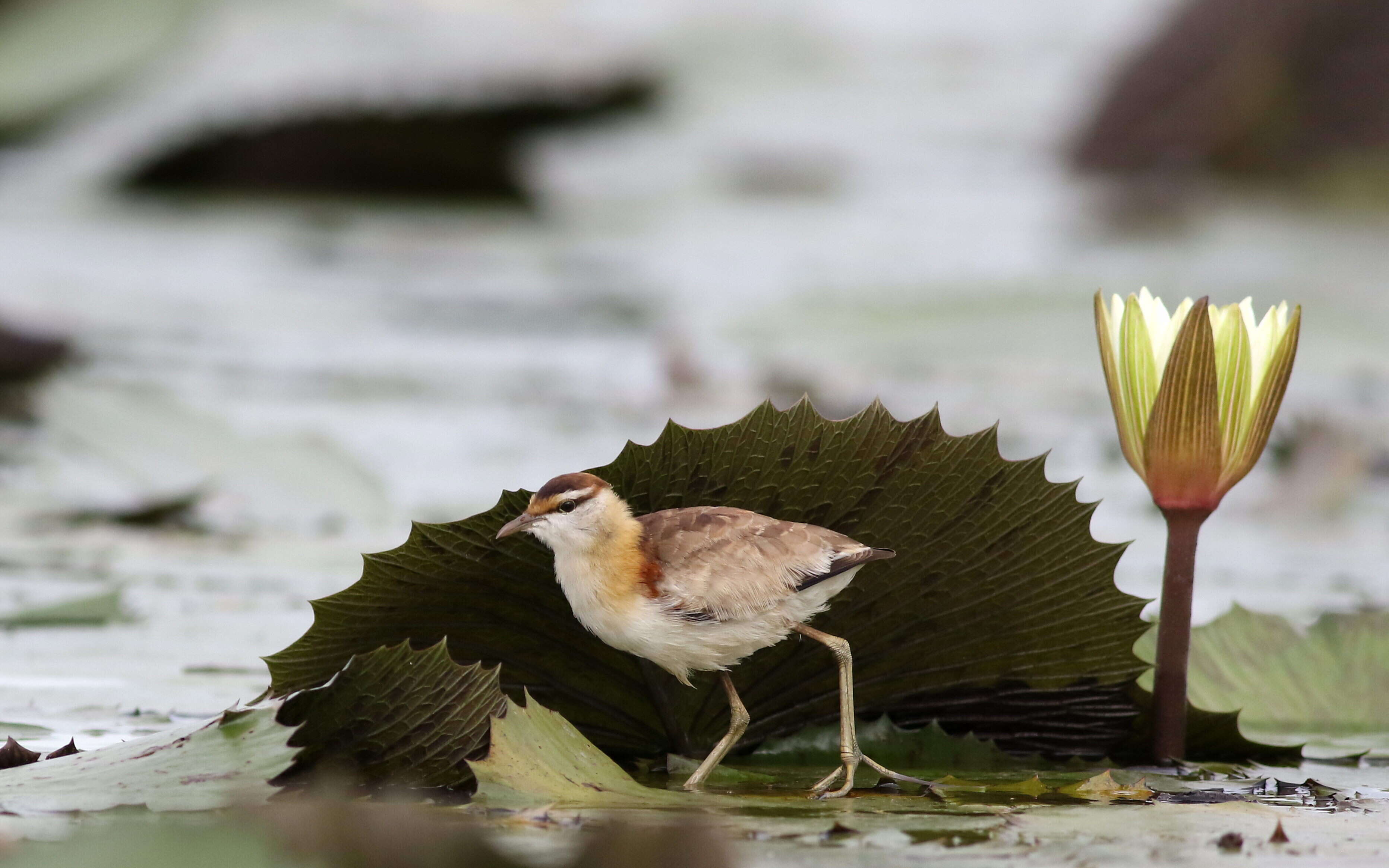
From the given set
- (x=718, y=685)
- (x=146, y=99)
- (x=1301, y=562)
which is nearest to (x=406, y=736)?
(x=718, y=685)

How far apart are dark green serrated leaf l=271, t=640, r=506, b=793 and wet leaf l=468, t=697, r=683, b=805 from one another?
0.03 metres

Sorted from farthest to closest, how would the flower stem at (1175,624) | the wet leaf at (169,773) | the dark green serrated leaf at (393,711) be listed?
the flower stem at (1175,624), the dark green serrated leaf at (393,711), the wet leaf at (169,773)

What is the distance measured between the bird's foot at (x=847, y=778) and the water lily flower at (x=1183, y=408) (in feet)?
0.97

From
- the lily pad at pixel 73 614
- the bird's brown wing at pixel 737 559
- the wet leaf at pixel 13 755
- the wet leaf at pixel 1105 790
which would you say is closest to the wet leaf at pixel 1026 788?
the wet leaf at pixel 1105 790

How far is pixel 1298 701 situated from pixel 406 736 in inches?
43.0

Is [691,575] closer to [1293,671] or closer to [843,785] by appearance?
[843,785]

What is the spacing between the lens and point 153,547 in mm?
2580

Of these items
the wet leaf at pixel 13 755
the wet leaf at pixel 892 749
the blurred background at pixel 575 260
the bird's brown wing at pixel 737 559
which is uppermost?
the blurred background at pixel 575 260

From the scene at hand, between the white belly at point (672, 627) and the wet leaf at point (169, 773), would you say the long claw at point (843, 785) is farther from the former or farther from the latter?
the wet leaf at point (169, 773)

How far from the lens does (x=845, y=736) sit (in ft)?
4.45

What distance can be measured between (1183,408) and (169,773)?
2.92 ft

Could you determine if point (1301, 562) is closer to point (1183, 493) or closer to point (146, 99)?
point (1183, 493)

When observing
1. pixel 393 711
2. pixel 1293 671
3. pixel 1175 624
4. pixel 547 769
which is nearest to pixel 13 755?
pixel 393 711

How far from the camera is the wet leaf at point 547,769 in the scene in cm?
121
